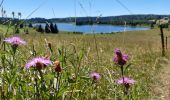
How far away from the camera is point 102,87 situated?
19.4 ft

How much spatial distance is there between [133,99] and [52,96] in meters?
1.00

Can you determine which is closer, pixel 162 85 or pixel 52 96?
pixel 52 96

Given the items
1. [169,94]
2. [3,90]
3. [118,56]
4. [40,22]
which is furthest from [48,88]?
[169,94]

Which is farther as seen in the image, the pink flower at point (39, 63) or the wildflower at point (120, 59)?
the wildflower at point (120, 59)

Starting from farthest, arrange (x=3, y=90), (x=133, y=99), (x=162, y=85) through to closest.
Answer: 1. (x=162, y=85)
2. (x=133, y=99)
3. (x=3, y=90)

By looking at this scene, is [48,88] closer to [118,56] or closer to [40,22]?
[118,56]

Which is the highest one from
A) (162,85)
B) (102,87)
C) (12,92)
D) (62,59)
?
(62,59)

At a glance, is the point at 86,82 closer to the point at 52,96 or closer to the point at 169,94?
the point at 52,96


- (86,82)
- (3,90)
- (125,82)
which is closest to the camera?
(3,90)

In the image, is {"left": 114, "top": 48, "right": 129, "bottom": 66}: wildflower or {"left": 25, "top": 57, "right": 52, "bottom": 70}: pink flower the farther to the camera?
{"left": 114, "top": 48, "right": 129, "bottom": 66}: wildflower

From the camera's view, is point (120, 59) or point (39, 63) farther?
point (120, 59)

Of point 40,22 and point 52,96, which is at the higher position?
point 40,22

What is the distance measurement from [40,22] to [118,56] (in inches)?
88.3

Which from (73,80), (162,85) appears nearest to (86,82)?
(73,80)
